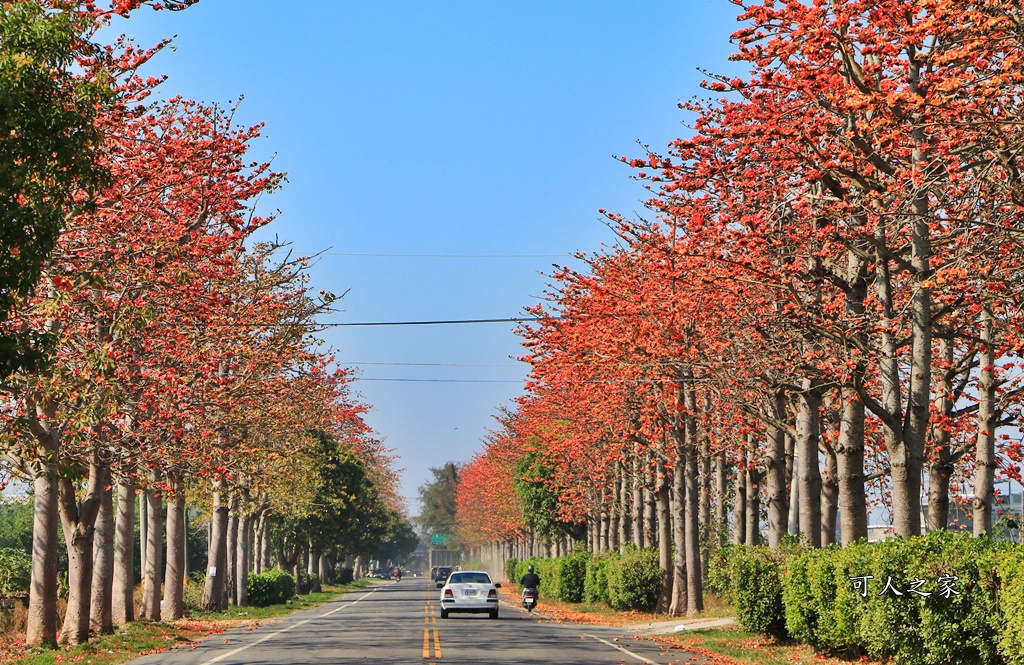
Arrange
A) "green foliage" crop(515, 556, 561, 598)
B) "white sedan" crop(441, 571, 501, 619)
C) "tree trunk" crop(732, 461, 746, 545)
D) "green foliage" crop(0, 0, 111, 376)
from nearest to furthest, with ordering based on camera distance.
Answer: "green foliage" crop(0, 0, 111, 376) → "tree trunk" crop(732, 461, 746, 545) → "white sedan" crop(441, 571, 501, 619) → "green foliage" crop(515, 556, 561, 598)

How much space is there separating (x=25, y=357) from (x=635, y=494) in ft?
133

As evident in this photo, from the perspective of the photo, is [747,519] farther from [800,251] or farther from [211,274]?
[211,274]

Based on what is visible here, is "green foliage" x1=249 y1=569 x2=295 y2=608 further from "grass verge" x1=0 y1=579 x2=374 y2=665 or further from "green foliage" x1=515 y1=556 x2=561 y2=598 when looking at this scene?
"green foliage" x1=515 y1=556 x2=561 y2=598

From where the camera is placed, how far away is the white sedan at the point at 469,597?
4175 cm

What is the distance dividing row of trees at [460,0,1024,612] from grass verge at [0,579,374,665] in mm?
10517

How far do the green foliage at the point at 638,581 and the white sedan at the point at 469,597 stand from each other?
4.33m

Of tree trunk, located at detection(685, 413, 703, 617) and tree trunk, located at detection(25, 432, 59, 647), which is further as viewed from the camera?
tree trunk, located at detection(685, 413, 703, 617)

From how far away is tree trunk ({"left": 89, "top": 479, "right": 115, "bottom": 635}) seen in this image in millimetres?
29234

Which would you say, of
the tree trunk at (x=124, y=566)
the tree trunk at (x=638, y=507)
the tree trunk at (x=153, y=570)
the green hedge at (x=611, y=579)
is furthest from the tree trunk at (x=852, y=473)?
the tree trunk at (x=638, y=507)

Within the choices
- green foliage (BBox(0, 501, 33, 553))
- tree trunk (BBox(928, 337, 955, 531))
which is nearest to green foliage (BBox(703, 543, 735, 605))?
tree trunk (BBox(928, 337, 955, 531))

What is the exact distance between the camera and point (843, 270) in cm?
2194

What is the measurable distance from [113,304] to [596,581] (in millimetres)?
32076

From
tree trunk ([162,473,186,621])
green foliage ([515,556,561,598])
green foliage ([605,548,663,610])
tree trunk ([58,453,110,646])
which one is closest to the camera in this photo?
tree trunk ([58,453,110,646])

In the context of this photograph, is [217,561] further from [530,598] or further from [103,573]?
[103,573]
